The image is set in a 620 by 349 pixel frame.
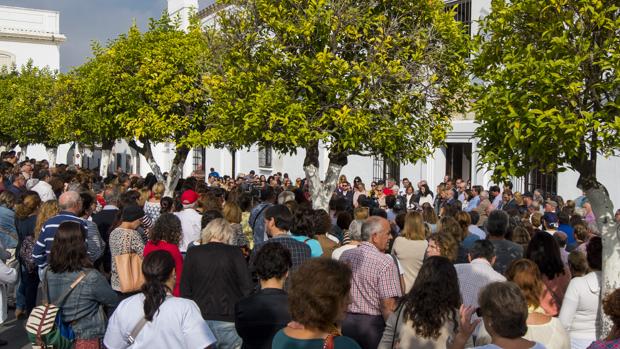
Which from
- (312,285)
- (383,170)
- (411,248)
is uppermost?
(383,170)

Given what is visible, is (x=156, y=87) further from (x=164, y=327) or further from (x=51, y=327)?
(x=164, y=327)

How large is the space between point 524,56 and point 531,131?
0.79m

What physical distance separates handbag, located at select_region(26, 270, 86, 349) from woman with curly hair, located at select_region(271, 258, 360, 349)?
227 cm

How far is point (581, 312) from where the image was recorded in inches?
211

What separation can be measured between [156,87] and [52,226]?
10.9m

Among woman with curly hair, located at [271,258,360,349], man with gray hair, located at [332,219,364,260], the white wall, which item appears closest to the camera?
woman with curly hair, located at [271,258,360,349]

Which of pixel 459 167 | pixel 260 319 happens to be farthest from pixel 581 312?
pixel 459 167

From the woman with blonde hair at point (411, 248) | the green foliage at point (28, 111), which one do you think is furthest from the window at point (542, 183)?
the green foliage at point (28, 111)

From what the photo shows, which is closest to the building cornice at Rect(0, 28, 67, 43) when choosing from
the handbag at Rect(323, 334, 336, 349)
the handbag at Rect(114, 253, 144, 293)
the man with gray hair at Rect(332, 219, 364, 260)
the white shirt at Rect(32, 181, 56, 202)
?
the white shirt at Rect(32, 181, 56, 202)

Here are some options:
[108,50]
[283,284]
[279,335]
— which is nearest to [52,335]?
[283,284]

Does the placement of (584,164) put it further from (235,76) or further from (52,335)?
(235,76)

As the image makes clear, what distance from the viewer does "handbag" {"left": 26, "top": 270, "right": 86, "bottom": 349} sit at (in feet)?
Answer: 17.2

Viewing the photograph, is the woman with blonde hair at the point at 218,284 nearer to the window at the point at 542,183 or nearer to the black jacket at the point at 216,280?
the black jacket at the point at 216,280

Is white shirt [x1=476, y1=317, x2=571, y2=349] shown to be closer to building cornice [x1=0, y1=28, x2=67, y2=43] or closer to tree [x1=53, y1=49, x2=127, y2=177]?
tree [x1=53, y1=49, x2=127, y2=177]
